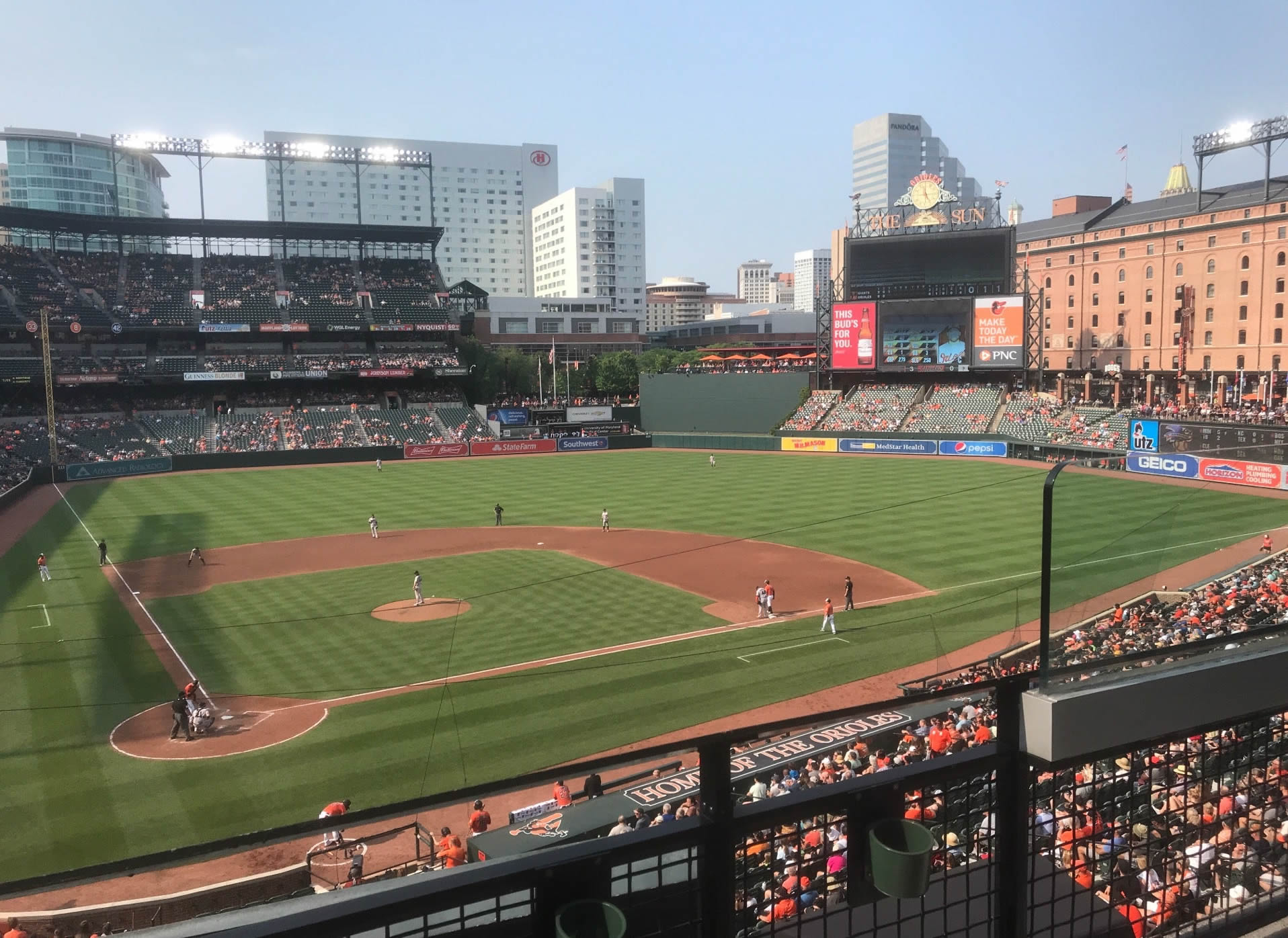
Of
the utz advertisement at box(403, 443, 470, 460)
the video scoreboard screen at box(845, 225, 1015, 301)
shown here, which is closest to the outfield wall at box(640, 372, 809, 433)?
the video scoreboard screen at box(845, 225, 1015, 301)

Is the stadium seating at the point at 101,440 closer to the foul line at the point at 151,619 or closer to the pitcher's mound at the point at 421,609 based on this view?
the foul line at the point at 151,619

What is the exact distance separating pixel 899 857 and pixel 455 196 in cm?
17216

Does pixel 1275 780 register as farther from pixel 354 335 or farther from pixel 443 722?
pixel 354 335

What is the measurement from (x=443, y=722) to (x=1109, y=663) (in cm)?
1541

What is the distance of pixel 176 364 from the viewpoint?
226ft

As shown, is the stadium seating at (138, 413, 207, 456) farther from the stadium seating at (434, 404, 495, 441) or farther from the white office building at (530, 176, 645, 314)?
the white office building at (530, 176, 645, 314)

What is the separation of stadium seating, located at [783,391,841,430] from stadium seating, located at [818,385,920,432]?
847 millimetres

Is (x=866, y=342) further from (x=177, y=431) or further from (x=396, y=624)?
(x=396, y=624)

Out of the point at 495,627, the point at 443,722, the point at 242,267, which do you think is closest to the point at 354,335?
the point at 242,267

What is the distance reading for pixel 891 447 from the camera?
208 ft

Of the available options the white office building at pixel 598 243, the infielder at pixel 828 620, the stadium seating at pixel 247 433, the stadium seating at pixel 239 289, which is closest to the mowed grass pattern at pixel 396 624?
the infielder at pixel 828 620

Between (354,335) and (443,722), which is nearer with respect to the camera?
(443,722)

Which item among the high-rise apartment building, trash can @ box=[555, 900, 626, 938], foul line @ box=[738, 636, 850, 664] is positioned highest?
the high-rise apartment building

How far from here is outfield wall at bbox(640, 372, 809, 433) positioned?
7388 cm
